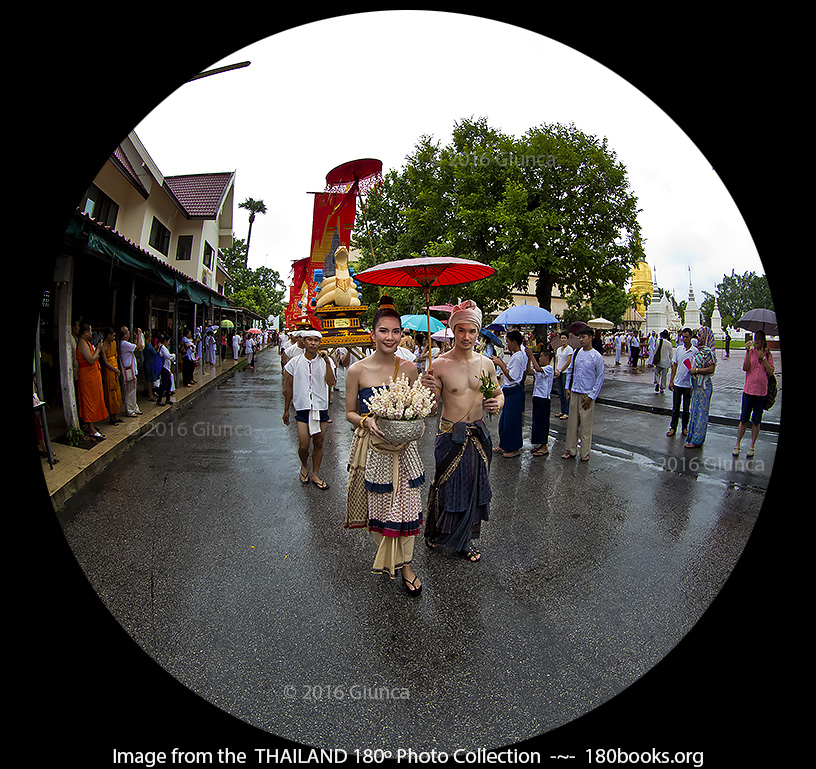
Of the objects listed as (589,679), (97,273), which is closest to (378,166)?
(589,679)

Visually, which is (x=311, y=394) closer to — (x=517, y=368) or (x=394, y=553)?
(x=394, y=553)

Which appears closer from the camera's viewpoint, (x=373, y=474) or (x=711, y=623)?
(x=711, y=623)

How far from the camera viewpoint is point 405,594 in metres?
3.46

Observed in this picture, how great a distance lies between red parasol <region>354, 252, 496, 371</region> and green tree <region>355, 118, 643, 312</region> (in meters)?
Result: 12.6

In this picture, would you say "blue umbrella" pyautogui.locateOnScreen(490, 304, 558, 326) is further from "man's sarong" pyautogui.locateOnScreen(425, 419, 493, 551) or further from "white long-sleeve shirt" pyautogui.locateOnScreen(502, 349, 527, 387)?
"man's sarong" pyautogui.locateOnScreen(425, 419, 493, 551)

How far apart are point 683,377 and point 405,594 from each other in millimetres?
7527

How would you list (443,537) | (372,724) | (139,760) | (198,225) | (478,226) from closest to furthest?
(139,760) < (372,724) < (443,537) < (478,226) < (198,225)

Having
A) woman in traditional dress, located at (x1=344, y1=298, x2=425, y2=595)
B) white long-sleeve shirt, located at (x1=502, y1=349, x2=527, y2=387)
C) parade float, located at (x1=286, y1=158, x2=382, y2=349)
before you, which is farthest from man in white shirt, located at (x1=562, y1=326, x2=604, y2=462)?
woman in traditional dress, located at (x1=344, y1=298, x2=425, y2=595)

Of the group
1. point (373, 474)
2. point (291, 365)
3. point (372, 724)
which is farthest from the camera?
point (291, 365)

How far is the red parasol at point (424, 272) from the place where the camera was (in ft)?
14.3

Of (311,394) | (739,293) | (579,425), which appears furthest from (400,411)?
(739,293)

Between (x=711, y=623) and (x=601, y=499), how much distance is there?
4.28 meters

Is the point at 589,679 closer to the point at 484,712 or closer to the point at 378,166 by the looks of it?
the point at 484,712

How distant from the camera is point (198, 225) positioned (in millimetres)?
23688
